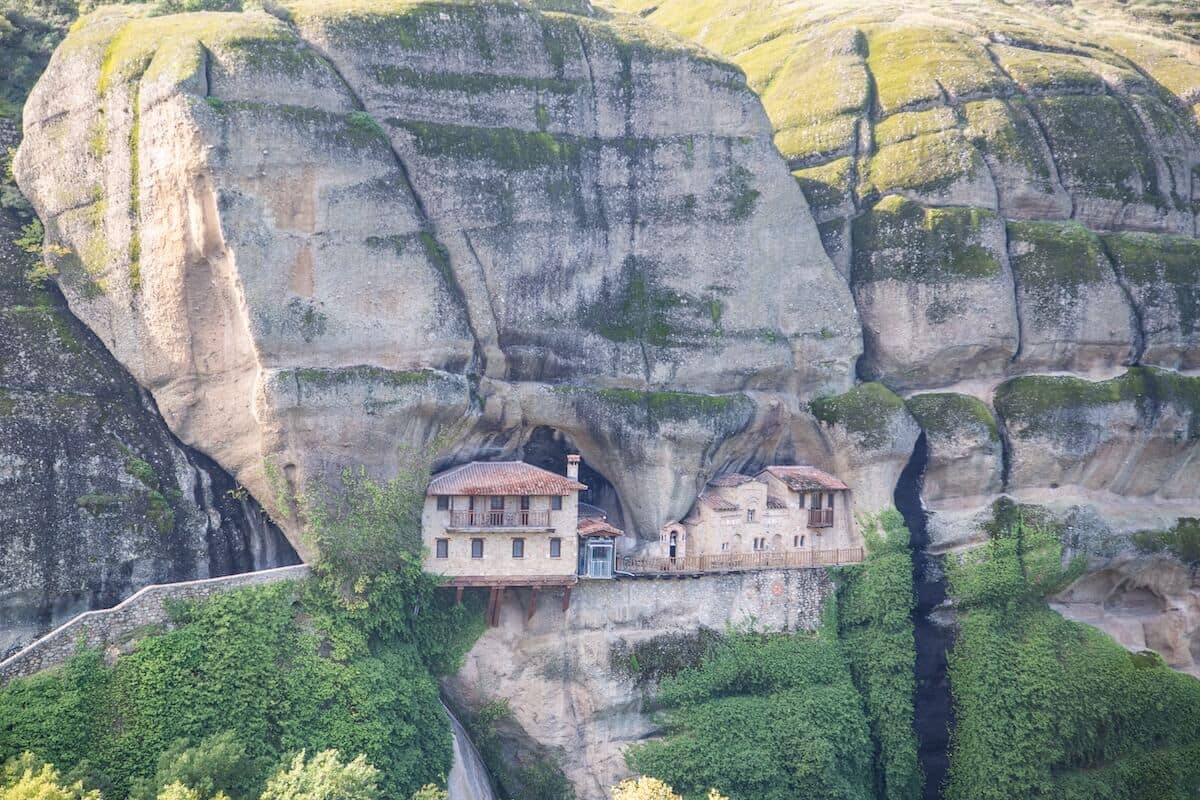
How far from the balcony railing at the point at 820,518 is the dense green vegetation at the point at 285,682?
10878 millimetres

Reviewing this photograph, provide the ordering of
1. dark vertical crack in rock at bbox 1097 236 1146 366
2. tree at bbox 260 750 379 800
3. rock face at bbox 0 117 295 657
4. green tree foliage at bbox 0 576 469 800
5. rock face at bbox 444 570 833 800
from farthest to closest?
dark vertical crack in rock at bbox 1097 236 1146 366, rock face at bbox 444 570 833 800, rock face at bbox 0 117 295 657, green tree foliage at bbox 0 576 469 800, tree at bbox 260 750 379 800

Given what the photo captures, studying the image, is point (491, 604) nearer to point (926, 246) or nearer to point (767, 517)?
point (767, 517)

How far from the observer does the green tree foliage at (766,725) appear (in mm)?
35812

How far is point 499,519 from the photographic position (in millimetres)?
35469

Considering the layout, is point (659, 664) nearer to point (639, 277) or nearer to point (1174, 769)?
point (639, 277)

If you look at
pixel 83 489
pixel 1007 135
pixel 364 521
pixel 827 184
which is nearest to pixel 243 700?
pixel 364 521

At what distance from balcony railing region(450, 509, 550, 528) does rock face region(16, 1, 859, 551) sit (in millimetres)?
2448

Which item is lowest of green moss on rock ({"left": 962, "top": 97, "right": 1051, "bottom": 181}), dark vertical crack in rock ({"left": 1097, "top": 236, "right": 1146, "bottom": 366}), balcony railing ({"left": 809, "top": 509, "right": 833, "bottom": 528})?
balcony railing ({"left": 809, "top": 509, "right": 833, "bottom": 528})

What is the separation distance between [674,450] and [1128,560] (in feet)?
48.4

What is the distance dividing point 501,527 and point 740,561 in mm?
7808

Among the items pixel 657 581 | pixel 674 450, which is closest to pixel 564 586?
pixel 657 581

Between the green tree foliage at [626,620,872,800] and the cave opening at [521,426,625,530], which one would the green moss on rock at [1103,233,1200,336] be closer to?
the green tree foliage at [626,620,872,800]

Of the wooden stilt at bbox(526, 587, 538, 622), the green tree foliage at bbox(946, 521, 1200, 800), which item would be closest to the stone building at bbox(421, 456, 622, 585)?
the wooden stilt at bbox(526, 587, 538, 622)

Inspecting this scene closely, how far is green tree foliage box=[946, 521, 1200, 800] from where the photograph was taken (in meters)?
37.8
